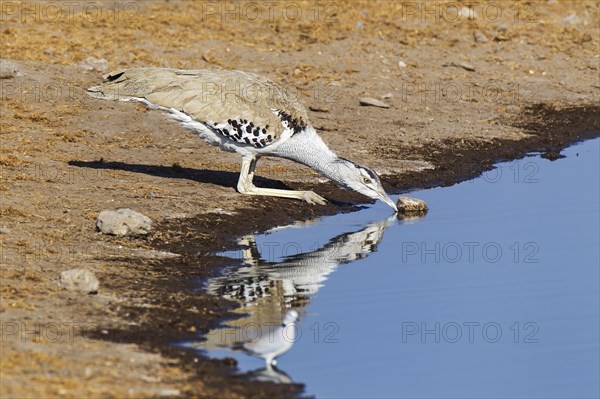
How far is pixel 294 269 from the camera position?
36.8ft

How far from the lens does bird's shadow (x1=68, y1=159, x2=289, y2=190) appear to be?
14094mm

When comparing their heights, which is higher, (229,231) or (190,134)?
(190,134)

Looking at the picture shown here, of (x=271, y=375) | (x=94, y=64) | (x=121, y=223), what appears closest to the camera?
(x=271, y=375)

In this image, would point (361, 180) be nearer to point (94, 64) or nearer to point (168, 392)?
point (168, 392)

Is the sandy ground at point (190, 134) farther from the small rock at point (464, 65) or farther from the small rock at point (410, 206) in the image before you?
the small rock at point (410, 206)

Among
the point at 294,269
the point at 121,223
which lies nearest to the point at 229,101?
the point at 121,223

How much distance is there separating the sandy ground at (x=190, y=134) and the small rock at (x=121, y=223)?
0.32 feet

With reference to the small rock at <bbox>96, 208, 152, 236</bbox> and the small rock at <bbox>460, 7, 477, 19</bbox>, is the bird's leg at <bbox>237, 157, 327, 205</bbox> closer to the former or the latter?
the small rock at <bbox>96, 208, 152, 236</bbox>

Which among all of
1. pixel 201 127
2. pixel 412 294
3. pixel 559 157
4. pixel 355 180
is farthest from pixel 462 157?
pixel 412 294

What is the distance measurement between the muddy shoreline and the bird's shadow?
2.19 feet

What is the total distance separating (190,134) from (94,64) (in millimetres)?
2764

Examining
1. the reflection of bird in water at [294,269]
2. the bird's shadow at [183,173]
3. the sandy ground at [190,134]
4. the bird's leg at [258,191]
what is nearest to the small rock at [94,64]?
the sandy ground at [190,134]

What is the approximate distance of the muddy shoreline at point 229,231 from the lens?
9000 millimetres

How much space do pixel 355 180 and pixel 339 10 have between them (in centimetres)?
858
